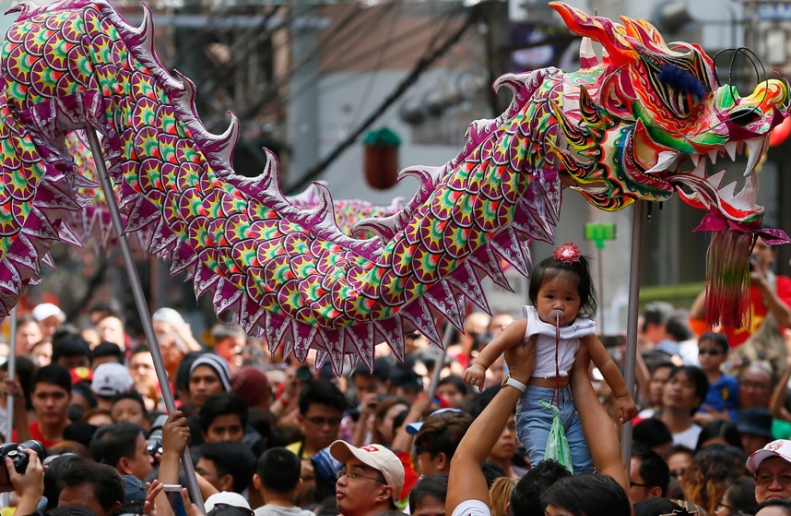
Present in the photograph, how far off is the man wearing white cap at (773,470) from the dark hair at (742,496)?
0.54 meters

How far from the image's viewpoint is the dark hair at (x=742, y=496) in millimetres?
5332

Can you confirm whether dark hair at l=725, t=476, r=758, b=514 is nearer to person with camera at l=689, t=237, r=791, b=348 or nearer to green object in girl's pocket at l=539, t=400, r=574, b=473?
green object in girl's pocket at l=539, t=400, r=574, b=473

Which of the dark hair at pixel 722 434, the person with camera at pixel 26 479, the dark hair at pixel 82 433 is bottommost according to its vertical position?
the dark hair at pixel 722 434

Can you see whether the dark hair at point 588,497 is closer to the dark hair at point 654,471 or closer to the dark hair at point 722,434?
the dark hair at point 654,471

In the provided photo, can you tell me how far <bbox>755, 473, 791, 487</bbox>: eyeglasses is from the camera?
4707 millimetres

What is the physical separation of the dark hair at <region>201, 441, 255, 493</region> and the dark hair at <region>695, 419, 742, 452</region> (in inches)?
95.8

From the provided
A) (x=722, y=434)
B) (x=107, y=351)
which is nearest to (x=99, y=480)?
(x=722, y=434)

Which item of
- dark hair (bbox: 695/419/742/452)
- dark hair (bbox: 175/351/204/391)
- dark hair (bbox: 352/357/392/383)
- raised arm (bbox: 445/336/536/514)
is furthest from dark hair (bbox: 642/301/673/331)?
raised arm (bbox: 445/336/536/514)

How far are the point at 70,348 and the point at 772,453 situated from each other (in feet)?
18.1

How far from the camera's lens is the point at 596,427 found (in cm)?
403

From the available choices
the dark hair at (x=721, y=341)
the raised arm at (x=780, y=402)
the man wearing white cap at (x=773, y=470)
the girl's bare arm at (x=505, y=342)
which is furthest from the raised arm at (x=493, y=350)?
the dark hair at (x=721, y=341)

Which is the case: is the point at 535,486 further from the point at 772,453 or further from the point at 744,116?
the point at 772,453

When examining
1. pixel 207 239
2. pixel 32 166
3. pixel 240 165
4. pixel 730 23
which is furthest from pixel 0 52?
pixel 240 165

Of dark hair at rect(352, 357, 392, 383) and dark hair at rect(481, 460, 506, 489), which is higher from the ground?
dark hair at rect(481, 460, 506, 489)
